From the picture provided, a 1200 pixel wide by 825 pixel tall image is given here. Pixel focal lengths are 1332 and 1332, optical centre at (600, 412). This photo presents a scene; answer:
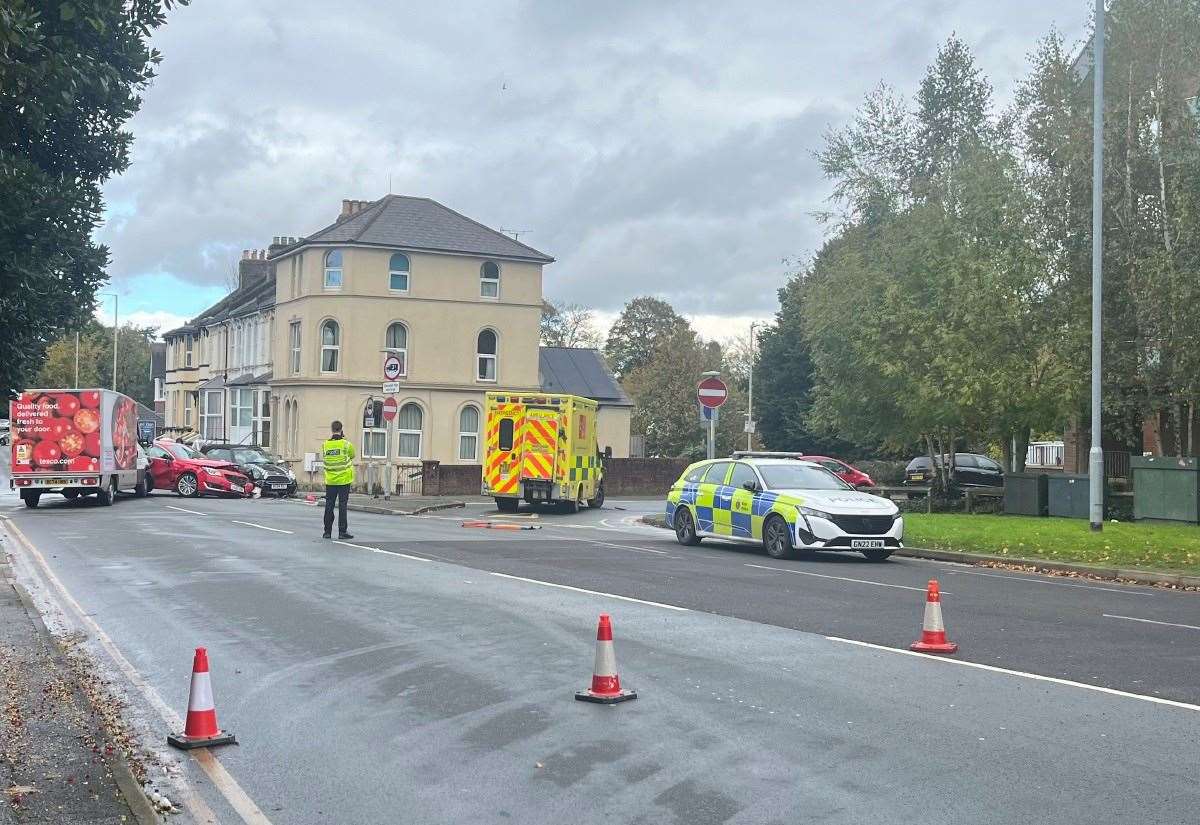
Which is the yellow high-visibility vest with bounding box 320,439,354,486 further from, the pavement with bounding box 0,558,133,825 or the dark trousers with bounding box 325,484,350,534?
the pavement with bounding box 0,558,133,825

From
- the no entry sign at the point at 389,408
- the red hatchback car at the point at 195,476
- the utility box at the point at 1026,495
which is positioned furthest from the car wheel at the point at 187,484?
the utility box at the point at 1026,495

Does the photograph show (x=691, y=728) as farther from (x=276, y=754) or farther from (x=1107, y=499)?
(x=1107, y=499)

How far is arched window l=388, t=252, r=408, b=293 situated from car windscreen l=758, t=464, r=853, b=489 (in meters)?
32.8

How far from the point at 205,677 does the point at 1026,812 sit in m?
4.27

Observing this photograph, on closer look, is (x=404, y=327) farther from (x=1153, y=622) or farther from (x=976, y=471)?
(x=1153, y=622)

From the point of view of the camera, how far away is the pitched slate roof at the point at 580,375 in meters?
63.1

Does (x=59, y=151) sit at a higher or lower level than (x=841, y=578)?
higher

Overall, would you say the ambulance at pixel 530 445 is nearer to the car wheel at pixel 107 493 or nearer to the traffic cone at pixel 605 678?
the car wheel at pixel 107 493

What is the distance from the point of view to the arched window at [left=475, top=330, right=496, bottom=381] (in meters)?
52.7

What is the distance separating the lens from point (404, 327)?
169 ft

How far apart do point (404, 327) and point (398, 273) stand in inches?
82.2

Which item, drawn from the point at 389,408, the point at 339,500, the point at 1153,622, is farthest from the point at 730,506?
the point at 389,408

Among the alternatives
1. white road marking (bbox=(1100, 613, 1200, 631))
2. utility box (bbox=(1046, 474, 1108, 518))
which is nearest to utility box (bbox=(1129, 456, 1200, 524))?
utility box (bbox=(1046, 474, 1108, 518))

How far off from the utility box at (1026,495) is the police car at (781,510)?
1074cm
